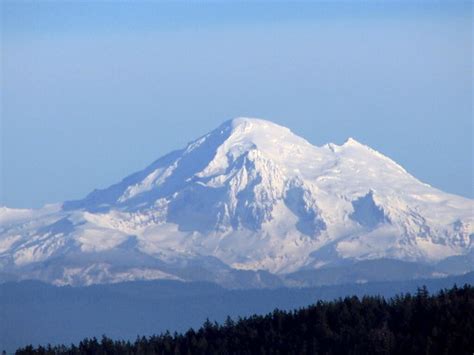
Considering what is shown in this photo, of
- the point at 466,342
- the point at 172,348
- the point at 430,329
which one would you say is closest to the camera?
the point at 466,342

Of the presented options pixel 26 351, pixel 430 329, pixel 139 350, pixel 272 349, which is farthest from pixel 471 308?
pixel 26 351

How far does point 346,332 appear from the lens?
99.1 metres

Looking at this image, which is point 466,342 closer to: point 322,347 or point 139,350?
point 322,347

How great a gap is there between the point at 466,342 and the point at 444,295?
13.7m

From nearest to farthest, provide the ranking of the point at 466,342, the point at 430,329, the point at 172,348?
the point at 466,342 < the point at 430,329 < the point at 172,348

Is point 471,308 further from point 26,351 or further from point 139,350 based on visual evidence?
point 26,351

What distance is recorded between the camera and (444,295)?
335ft

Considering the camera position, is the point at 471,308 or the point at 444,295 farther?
the point at 444,295

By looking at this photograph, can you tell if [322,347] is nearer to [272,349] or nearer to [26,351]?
[272,349]

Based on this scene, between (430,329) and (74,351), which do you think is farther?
(74,351)

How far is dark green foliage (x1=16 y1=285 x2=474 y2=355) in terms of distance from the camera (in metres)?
92.6

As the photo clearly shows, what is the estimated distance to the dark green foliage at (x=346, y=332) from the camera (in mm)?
92562

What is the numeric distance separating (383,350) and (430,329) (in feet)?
10.6

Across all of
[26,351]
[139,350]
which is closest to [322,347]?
[139,350]
